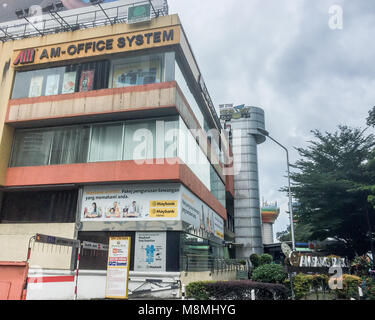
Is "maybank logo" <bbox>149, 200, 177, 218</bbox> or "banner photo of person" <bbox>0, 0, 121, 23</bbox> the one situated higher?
"banner photo of person" <bbox>0, 0, 121, 23</bbox>

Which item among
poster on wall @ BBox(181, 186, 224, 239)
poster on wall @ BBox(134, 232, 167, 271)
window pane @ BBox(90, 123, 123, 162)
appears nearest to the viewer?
poster on wall @ BBox(134, 232, 167, 271)

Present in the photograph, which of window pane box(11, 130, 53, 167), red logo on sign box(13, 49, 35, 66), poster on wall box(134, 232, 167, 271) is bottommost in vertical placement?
poster on wall box(134, 232, 167, 271)

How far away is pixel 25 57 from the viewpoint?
70.2 feet

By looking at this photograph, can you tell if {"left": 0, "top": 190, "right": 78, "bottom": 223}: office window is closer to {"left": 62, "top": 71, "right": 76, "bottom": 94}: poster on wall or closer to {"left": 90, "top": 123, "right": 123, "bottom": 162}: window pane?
{"left": 90, "top": 123, "right": 123, "bottom": 162}: window pane

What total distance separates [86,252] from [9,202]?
666cm

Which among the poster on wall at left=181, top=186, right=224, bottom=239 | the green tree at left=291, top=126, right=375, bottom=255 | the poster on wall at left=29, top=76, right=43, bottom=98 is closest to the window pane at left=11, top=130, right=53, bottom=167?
the poster on wall at left=29, top=76, right=43, bottom=98

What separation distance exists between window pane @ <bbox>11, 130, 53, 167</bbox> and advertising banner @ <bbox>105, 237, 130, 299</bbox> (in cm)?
1087

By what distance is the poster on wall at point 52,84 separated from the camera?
68.3 feet

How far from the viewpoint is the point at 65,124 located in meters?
20.7

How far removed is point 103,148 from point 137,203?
162 inches

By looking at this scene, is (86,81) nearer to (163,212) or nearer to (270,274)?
(163,212)

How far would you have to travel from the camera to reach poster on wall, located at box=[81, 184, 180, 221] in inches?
692

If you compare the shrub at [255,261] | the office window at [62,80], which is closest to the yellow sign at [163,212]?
the office window at [62,80]
